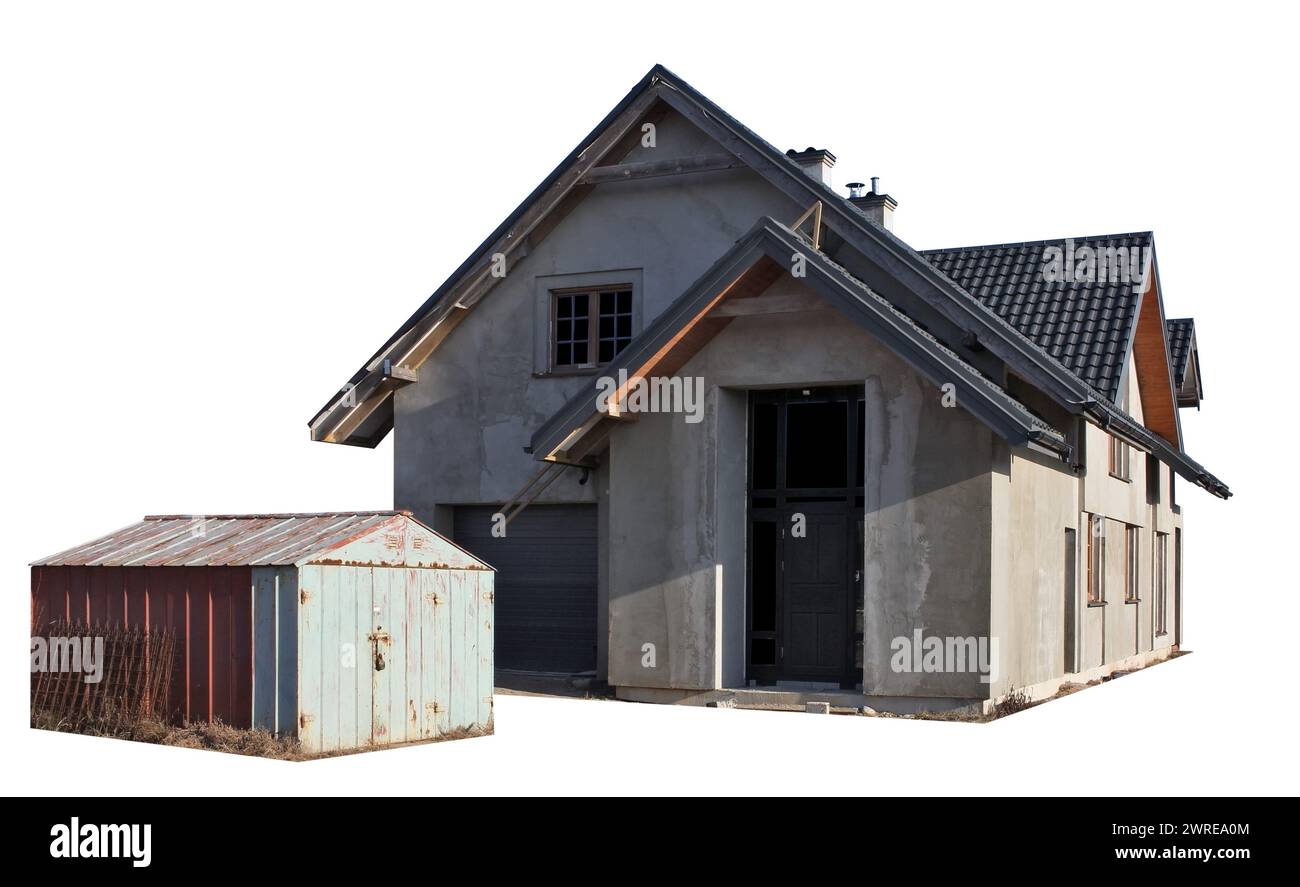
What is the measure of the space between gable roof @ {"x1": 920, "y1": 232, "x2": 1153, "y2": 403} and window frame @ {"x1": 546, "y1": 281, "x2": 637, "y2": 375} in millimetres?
5491

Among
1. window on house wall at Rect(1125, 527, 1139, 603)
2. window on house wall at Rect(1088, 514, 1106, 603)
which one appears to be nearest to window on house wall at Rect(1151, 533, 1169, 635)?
window on house wall at Rect(1125, 527, 1139, 603)

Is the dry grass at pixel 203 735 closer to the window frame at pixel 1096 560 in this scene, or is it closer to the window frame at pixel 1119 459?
the window frame at pixel 1096 560

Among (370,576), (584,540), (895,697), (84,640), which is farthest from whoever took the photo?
(584,540)

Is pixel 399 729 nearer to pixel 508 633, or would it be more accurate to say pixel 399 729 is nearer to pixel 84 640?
pixel 84 640

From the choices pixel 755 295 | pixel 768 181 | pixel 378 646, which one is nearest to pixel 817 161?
pixel 768 181

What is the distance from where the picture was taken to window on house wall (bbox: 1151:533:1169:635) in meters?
27.1

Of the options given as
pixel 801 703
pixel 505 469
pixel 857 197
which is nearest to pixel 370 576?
pixel 801 703

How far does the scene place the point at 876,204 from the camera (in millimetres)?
21797

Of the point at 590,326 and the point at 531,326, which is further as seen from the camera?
the point at 531,326

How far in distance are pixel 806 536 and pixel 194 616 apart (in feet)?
23.7

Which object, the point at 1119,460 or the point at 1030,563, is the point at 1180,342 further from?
the point at 1030,563

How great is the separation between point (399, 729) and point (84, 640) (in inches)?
135

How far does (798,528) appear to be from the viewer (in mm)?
17500

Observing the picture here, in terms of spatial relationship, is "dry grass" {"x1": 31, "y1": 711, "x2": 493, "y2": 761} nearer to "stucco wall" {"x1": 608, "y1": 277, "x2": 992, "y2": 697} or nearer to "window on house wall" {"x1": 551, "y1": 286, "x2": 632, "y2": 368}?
"stucco wall" {"x1": 608, "y1": 277, "x2": 992, "y2": 697}
